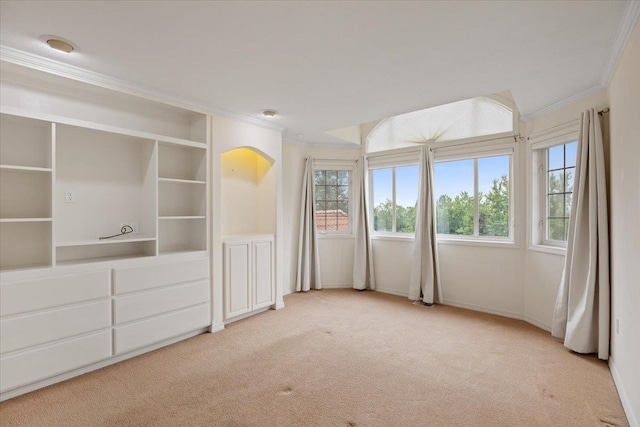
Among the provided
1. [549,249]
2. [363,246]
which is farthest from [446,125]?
[363,246]

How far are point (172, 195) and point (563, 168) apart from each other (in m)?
4.39

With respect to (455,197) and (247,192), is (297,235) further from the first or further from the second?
(455,197)

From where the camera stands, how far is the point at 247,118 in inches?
155

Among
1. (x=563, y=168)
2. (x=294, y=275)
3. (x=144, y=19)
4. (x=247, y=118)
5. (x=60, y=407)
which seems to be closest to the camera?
(x=144, y=19)

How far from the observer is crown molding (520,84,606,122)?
9.70 ft

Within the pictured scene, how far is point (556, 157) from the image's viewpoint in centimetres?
366

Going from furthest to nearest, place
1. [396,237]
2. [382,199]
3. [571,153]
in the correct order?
1. [382,199]
2. [396,237]
3. [571,153]

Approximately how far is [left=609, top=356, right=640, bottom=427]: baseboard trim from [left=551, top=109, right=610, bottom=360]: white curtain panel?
227 mm

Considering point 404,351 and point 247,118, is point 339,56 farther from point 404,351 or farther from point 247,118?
point 404,351

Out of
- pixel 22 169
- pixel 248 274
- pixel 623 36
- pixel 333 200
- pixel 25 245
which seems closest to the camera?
pixel 623 36

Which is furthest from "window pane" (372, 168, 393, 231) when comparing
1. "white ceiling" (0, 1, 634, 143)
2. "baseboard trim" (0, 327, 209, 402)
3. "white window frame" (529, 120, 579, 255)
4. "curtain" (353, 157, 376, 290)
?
"baseboard trim" (0, 327, 209, 402)

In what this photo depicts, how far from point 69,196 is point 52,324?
42.9 inches

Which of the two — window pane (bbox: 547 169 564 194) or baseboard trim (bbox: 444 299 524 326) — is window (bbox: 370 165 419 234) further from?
window pane (bbox: 547 169 564 194)

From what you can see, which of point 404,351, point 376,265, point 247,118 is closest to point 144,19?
point 247,118
